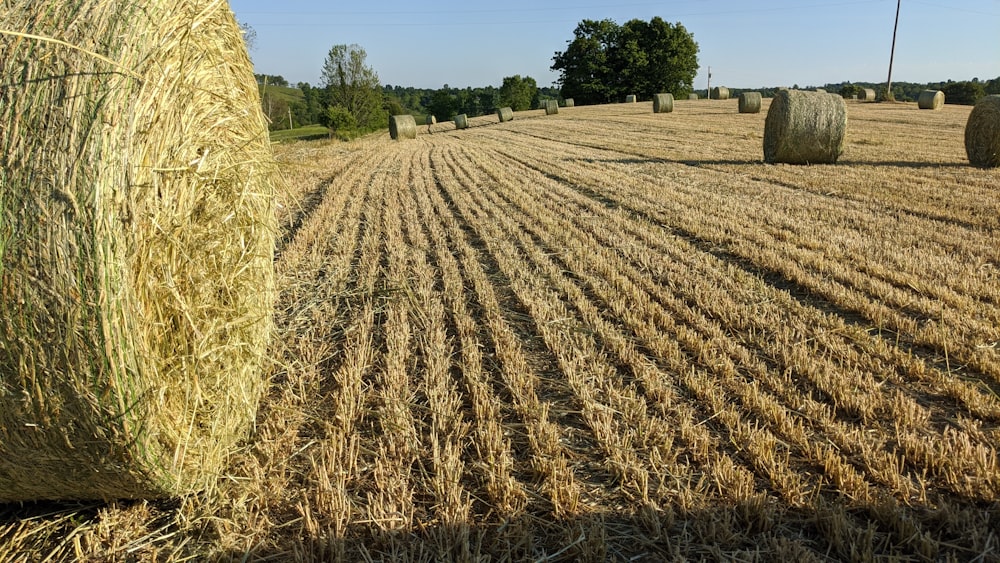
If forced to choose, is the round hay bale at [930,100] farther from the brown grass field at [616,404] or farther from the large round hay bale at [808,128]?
the brown grass field at [616,404]

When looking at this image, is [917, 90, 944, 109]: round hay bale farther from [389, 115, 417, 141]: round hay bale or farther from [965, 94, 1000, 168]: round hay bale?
[389, 115, 417, 141]: round hay bale

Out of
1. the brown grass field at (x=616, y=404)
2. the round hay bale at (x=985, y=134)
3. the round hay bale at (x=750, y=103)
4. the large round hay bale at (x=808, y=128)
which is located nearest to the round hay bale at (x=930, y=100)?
the round hay bale at (x=750, y=103)

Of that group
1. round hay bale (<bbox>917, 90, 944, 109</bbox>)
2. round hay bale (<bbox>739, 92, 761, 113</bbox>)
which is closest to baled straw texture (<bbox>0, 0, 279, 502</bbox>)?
round hay bale (<bbox>739, 92, 761, 113</bbox>)

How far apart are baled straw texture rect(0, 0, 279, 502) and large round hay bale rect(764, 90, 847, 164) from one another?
12.2 m

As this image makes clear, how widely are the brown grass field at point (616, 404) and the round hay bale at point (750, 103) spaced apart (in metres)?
26.4

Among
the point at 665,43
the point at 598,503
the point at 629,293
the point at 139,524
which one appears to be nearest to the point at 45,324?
the point at 139,524

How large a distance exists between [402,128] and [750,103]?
18.7 metres

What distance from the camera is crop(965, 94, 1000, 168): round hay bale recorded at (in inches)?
436

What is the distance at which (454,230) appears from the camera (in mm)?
7738

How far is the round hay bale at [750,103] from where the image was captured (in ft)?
103

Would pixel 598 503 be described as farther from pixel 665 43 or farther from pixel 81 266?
pixel 665 43

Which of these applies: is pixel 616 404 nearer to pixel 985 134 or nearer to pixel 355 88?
pixel 985 134

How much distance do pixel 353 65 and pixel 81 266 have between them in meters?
54.4

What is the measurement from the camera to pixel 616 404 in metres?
3.43
